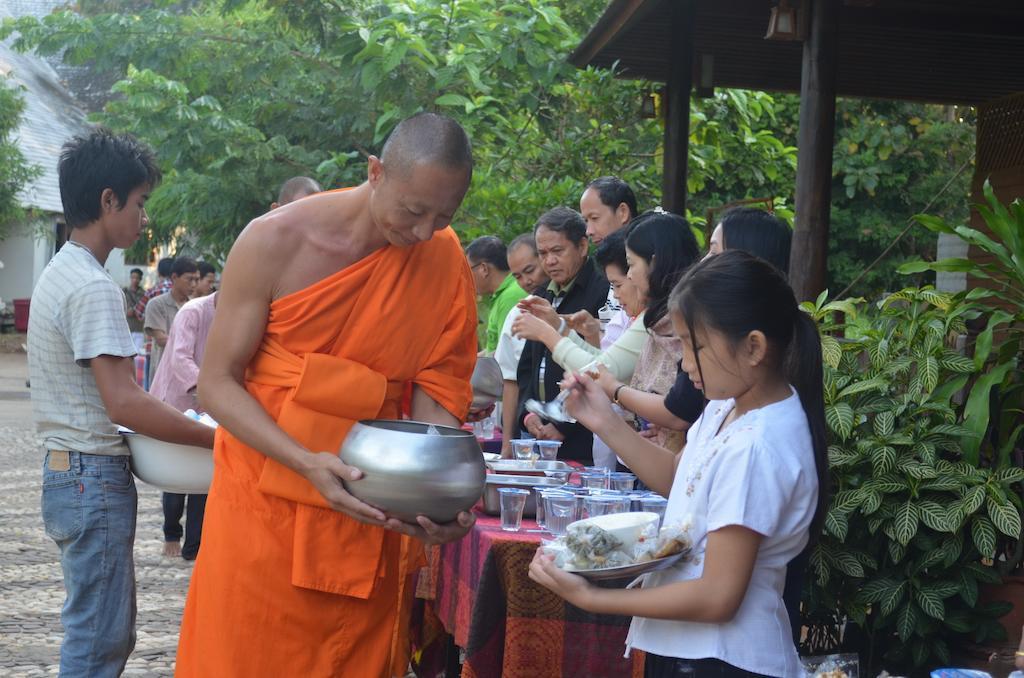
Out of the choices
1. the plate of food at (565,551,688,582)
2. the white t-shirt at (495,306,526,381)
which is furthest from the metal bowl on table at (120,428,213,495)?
the white t-shirt at (495,306,526,381)

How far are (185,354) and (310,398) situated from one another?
3.96m

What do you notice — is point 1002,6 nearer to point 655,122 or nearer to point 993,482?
point 655,122

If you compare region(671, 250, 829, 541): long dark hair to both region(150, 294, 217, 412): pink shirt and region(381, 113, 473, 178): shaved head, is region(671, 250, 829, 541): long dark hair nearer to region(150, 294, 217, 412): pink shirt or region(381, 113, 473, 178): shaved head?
region(381, 113, 473, 178): shaved head

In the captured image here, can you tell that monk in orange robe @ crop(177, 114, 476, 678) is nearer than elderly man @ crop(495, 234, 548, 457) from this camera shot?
Yes

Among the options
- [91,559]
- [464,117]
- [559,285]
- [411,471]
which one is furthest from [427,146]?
[464,117]

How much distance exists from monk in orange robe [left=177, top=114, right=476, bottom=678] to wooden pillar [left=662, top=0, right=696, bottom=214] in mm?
5624

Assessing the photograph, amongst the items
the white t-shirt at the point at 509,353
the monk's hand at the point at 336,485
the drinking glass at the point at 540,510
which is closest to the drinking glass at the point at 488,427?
the white t-shirt at the point at 509,353

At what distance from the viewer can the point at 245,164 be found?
11.6 m

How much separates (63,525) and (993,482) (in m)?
2.97

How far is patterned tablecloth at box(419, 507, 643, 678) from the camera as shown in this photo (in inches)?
127

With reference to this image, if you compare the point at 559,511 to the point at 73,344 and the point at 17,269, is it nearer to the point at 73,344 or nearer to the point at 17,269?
the point at 73,344

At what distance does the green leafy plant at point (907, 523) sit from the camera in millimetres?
3961

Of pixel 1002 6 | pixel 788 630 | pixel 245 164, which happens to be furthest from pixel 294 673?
pixel 245 164

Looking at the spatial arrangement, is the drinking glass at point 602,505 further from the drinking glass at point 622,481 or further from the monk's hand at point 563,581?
the monk's hand at point 563,581
